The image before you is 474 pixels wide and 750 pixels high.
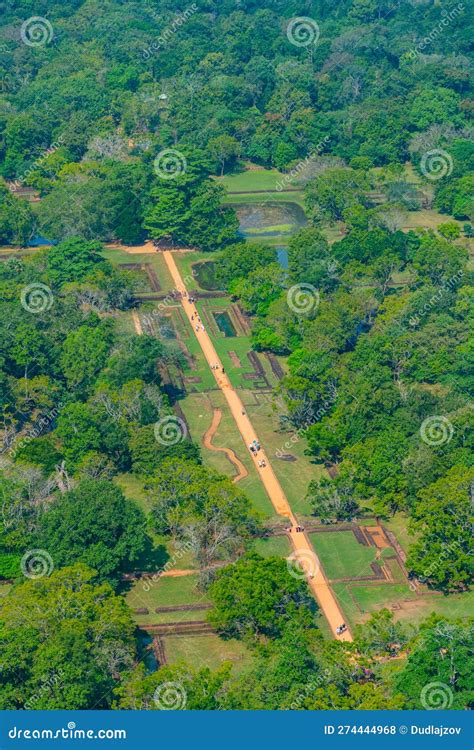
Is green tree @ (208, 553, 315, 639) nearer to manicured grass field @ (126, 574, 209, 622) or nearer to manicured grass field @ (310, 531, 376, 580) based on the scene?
manicured grass field @ (126, 574, 209, 622)

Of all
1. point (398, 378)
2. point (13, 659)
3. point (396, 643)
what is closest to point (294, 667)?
point (396, 643)

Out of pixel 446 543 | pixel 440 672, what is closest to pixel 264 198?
pixel 446 543

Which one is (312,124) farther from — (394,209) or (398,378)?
(398,378)

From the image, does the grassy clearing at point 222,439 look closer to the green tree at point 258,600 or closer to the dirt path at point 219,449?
the dirt path at point 219,449

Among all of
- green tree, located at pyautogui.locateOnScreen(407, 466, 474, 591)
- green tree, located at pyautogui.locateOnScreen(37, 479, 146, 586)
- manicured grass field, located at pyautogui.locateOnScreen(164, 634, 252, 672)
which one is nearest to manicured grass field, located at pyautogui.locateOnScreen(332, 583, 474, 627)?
green tree, located at pyautogui.locateOnScreen(407, 466, 474, 591)

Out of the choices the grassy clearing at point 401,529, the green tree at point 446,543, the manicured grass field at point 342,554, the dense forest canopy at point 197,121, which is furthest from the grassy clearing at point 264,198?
the green tree at point 446,543

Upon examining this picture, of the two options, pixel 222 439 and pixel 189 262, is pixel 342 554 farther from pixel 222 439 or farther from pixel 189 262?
pixel 189 262

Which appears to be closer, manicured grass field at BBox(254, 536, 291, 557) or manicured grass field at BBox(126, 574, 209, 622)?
manicured grass field at BBox(126, 574, 209, 622)
